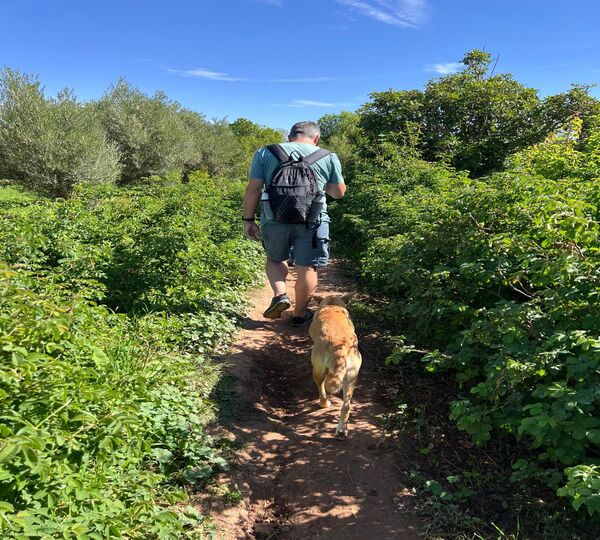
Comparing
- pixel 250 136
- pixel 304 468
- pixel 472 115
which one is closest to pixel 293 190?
pixel 304 468

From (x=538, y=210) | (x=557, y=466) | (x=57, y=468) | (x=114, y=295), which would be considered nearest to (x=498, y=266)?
(x=538, y=210)

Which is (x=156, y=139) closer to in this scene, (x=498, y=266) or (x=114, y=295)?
(x=114, y=295)

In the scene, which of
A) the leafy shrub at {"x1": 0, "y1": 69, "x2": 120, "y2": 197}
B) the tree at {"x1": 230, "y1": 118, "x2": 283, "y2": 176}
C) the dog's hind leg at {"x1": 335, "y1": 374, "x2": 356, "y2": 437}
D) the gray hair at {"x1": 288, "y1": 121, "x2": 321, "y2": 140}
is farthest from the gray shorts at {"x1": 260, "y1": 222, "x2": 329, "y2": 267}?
the tree at {"x1": 230, "y1": 118, "x2": 283, "y2": 176}

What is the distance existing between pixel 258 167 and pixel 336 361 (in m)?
A: 2.18

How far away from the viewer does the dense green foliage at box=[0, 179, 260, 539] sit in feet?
5.59

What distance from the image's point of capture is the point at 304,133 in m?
4.55

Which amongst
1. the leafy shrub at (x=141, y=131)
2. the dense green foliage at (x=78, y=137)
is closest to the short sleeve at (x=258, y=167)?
the dense green foliage at (x=78, y=137)

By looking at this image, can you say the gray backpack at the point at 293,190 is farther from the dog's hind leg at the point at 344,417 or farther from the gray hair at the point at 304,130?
the dog's hind leg at the point at 344,417

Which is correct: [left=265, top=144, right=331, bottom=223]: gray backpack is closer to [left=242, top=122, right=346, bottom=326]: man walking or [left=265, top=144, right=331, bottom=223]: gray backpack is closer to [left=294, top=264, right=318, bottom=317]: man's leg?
[left=242, top=122, right=346, bottom=326]: man walking

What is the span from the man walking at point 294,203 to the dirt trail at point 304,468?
106 cm

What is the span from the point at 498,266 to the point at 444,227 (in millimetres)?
1078

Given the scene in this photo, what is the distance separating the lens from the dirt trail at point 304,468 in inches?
98.3

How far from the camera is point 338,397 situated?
384 cm


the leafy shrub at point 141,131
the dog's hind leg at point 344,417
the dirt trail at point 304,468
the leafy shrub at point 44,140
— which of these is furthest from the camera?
the leafy shrub at point 141,131
